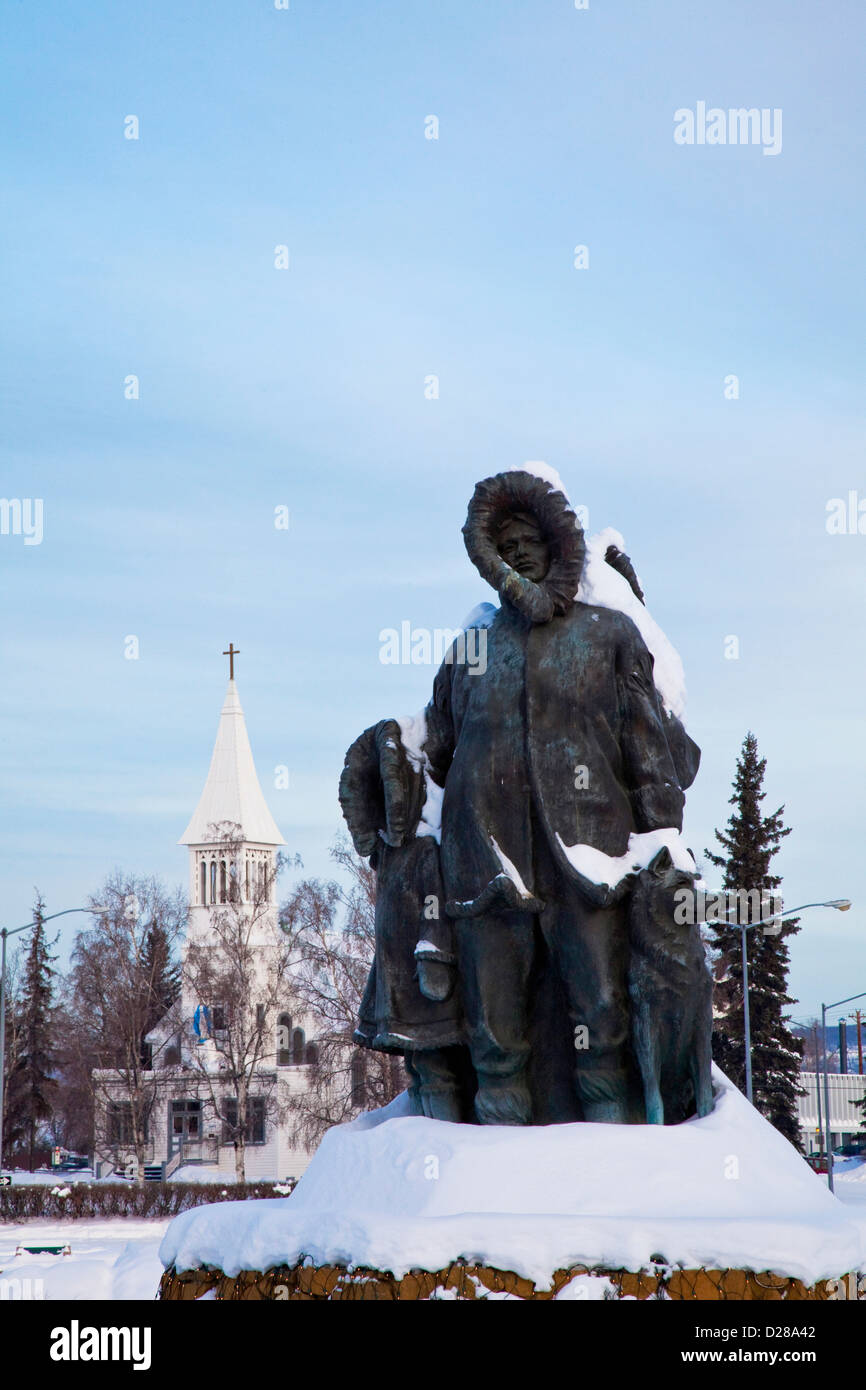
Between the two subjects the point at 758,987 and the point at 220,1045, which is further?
the point at 220,1045

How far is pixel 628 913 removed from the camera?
22.7ft

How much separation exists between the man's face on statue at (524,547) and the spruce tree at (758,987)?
27.4 meters

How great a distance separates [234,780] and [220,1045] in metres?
21.5

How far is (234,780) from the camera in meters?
67.2

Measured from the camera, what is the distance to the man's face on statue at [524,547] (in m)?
7.55

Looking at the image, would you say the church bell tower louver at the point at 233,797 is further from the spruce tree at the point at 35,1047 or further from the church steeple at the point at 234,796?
the spruce tree at the point at 35,1047

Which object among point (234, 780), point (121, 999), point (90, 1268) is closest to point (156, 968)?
point (121, 999)

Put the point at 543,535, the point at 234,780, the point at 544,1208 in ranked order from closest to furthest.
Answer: the point at 544,1208
the point at 543,535
the point at 234,780

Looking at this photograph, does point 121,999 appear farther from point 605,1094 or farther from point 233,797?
point 605,1094

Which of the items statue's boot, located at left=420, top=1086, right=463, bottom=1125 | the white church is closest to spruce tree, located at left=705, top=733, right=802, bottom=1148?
the white church
